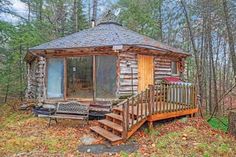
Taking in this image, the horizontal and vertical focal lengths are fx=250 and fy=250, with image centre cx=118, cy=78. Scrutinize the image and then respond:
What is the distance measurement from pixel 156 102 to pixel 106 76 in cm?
282

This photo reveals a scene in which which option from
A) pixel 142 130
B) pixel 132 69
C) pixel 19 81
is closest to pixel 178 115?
pixel 142 130

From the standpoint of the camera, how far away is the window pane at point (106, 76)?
996 centimetres

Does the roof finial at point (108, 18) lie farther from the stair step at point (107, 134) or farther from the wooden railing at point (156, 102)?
the stair step at point (107, 134)

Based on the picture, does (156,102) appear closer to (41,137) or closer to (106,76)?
(106,76)

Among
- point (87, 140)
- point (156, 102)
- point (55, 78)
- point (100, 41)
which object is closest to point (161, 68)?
point (100, 41)

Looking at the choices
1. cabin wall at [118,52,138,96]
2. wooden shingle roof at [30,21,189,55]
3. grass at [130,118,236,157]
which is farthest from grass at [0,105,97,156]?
wooden shingle roof at [30,21,189,55]

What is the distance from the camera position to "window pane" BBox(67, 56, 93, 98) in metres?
10.3

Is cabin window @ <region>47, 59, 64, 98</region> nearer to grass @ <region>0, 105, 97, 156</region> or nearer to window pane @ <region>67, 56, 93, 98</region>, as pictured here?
window pane @ <region>67, 56, 93, 98</region>

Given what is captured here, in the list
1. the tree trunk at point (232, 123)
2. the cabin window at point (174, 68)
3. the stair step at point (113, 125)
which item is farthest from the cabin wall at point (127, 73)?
the tree trunk at point (232, 123)

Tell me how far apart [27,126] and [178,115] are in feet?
17.8

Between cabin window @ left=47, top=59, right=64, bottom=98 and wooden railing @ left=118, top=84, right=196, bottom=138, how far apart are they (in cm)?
348

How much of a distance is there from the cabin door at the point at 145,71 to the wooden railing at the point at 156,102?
158 cm

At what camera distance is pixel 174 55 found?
12.3 meters

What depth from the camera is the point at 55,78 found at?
428 inches
